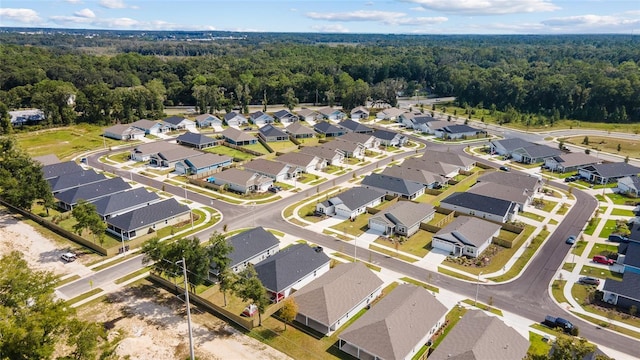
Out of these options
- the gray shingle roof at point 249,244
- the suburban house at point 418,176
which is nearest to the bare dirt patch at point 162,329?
the gray shingle roof at point 249,244

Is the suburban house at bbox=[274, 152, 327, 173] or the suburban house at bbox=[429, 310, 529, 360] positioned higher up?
the suburban house at bbox=[274, 152, 327, 173]

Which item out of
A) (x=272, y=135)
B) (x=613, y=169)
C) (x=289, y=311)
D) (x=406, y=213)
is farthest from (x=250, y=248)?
(x=613, y=169)

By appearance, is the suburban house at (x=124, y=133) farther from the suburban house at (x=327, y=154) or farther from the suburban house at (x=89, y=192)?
the suburban house at (x=327, y=154)

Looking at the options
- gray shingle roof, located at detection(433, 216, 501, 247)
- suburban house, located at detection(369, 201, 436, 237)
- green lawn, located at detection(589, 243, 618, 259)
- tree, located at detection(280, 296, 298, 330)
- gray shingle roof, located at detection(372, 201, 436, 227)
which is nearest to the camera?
tree, located at detection(280, 296, 298, 330)

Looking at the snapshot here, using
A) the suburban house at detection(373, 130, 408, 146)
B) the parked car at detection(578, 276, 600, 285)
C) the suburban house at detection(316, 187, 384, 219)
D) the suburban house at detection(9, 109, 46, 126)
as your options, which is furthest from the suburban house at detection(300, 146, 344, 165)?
the suburban house at detection(9, 109, 46, 126)

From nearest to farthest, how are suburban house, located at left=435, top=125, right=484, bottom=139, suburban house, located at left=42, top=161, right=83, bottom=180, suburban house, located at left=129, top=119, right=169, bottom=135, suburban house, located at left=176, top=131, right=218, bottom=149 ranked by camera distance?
1. suburban house, located at left=42, top=161, right=83, bottom=180
2. suburban house, located at left=176, top=131, right=218, bottom=149
3. suburban house, located at left=129, top=119, right=169, bottom=135
4. suburban house, located at left=435, top=125, right=484, bottom=139

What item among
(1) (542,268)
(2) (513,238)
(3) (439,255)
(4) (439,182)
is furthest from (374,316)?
(4) (439,182)

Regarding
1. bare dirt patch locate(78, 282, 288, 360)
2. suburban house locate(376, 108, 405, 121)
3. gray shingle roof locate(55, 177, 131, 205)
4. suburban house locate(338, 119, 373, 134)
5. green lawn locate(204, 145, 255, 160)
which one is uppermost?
suburban house locate(376, 108, 405, 121)

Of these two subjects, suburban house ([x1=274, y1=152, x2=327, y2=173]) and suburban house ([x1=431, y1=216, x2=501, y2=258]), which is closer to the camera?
suburban house ([x1=431, y1=216, x2=501, y2=258])

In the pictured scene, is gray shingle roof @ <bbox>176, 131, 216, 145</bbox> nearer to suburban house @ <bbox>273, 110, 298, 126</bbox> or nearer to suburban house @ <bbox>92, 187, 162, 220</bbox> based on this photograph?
suburban house @ <bbox>273, 110, 298, 126</bbox>
